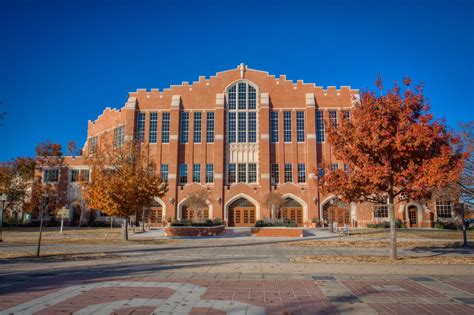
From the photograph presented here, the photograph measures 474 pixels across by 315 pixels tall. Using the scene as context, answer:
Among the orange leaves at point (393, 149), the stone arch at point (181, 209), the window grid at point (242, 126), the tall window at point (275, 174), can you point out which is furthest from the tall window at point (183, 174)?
the orange leaves at point (393, 149)

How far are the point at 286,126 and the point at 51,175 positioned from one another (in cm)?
3136

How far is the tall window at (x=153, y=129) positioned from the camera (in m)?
43.5

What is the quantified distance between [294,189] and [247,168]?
238 inches

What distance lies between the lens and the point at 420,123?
12.7 meters

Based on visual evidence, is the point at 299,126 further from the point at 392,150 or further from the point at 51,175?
the point at 51,175

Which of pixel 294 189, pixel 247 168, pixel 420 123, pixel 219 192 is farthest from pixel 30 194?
pixel 420 123

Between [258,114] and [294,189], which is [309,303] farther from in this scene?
[258,114]

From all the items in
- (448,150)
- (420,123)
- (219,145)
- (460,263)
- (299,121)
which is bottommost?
(460,263)

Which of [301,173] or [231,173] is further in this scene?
[231,173]

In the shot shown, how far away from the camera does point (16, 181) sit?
4394 centimetres

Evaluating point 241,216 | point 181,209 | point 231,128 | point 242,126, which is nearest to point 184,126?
point 231,128

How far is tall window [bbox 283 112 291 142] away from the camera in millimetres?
42188

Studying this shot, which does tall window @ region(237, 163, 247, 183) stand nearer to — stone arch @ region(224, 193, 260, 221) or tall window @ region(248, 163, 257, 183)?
tall window @ region(248, 163, 257, 183)

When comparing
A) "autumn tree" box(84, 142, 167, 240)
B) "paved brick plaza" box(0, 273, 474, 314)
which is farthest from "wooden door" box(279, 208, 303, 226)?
"paved brick plaza" box(0, 273, 474, 314)
